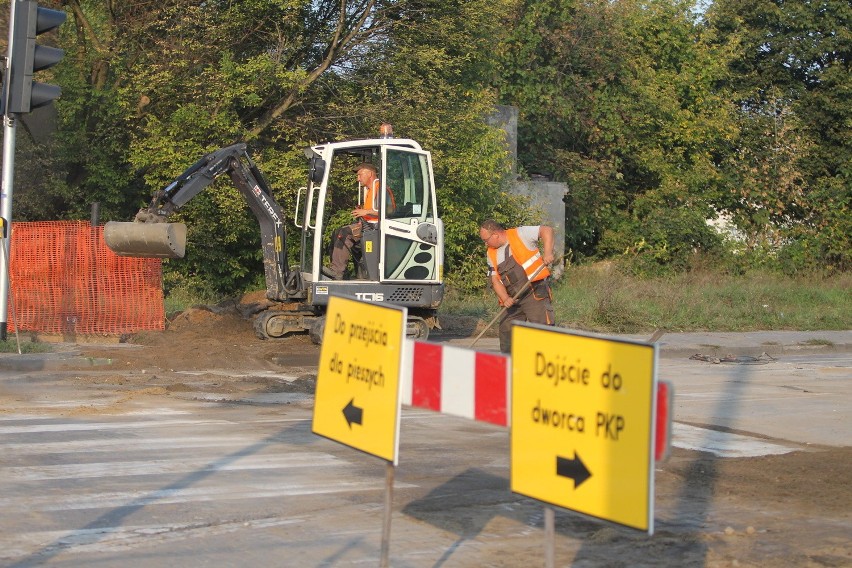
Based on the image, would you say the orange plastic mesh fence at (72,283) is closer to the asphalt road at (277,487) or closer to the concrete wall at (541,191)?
the asphalt road at (277,487)

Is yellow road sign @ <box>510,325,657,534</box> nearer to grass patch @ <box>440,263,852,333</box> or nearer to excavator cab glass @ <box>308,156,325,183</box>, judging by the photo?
excavator cab glass @ <box>308,156,325,183</box>

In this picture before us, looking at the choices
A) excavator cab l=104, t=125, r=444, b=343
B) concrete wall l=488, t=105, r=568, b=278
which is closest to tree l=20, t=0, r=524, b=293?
concrete wall l=488, t=105, r=568, b=278

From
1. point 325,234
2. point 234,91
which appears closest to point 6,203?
point 325,234

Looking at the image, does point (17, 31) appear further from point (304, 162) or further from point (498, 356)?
point (498, 356)

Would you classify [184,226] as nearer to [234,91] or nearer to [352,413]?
[234,91]

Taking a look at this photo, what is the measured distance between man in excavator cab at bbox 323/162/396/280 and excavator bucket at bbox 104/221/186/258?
226 cm

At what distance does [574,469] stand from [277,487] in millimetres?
3592

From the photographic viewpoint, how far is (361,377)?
531 cm

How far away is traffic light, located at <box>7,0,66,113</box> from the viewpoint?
14.1 metres

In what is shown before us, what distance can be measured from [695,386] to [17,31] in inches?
378

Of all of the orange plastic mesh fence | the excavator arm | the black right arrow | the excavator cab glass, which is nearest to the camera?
the black right arrow

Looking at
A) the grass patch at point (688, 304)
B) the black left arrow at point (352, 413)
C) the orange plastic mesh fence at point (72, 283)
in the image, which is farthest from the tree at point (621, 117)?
the black left arrow at point (352, 413)

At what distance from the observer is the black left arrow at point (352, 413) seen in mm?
5338

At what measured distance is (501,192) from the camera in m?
27.6
